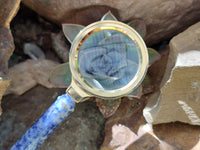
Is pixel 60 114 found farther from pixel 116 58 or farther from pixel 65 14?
pixel 65 14

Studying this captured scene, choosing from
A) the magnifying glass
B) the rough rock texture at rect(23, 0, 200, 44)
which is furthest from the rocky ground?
the magnifying glass

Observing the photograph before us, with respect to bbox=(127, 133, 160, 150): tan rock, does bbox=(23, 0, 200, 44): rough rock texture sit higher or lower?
higher

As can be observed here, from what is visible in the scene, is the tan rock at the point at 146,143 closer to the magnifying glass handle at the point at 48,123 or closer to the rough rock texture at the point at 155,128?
the rough rock texture at the point at 155,128

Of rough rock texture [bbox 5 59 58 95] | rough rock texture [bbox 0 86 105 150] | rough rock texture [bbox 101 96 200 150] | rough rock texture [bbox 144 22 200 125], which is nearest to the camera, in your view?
rough rock texture [bbox 144 22 200 125]

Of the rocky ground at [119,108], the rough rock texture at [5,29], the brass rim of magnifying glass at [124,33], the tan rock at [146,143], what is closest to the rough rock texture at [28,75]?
the rocky ground at [119,108]

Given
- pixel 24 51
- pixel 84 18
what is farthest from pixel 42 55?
pixel 84 18

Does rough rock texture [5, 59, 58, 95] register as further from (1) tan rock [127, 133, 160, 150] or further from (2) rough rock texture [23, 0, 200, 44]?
(1) tan rock [127, 133, 160, 150]
